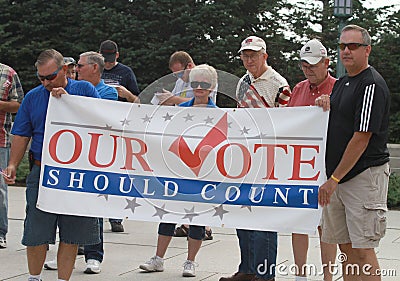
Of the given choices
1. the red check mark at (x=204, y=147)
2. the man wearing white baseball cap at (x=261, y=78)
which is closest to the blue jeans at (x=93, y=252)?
the red check mark at (x=204, y=147)

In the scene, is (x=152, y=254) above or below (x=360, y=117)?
below

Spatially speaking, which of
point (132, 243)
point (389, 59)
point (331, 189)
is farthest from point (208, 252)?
point (389, 59)

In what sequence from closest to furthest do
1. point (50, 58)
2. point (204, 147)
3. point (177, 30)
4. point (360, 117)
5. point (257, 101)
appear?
point (360, 117) → point (50, 58) → point (204, 147) → point (257, 101) → point (177, 30)

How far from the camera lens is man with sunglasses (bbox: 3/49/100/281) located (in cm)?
601

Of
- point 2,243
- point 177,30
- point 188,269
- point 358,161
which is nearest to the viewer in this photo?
point 358,161

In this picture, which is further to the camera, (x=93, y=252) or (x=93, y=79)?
(x=93, y=79)

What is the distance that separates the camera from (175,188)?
609 centimetres

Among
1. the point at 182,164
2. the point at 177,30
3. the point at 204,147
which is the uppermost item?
the point at 177,30

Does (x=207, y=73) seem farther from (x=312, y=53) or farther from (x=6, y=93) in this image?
(x=6, y=93)

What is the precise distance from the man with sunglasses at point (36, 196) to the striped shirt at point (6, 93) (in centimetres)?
222

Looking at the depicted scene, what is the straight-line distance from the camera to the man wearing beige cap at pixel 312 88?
241 inches

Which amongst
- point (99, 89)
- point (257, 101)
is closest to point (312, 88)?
point (257, 101)

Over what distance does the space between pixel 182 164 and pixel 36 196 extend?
1.13m

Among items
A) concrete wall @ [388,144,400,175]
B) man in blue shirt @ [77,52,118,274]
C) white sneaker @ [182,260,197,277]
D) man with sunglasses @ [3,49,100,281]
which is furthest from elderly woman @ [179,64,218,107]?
concrete wall @ [388,144,400,175]
